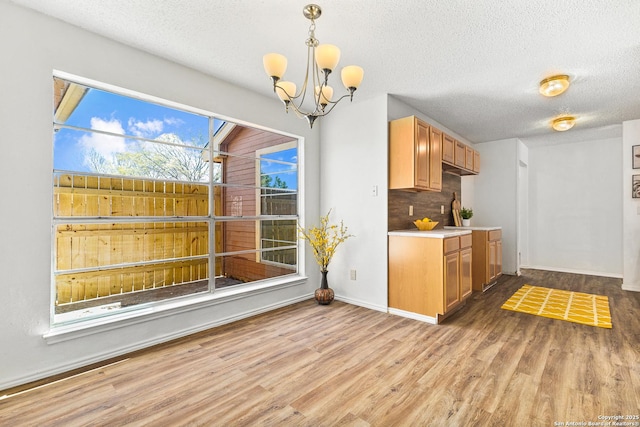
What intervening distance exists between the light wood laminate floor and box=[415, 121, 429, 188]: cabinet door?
5.41 feet

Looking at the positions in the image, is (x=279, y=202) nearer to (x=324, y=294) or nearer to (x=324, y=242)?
(x=324, y=242)

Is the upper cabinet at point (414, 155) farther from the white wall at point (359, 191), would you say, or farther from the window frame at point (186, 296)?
the window frame at point (186, 296)

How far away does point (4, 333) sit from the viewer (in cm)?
201

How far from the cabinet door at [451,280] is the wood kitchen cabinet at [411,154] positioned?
0.91m

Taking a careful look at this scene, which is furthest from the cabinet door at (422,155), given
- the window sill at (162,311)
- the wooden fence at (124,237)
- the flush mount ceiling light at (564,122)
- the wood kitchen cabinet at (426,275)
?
the wooden fence at (124,237)

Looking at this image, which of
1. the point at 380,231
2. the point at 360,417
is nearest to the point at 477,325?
the point at 380,231

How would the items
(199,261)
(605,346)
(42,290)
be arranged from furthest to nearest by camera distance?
(199,261), (605,346), (42,290)

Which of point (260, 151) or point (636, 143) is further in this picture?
point (636, 143)

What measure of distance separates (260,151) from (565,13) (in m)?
3.29

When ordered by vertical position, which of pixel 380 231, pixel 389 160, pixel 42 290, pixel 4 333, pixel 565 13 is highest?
pixel 565 13

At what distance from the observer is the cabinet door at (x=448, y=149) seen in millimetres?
4062

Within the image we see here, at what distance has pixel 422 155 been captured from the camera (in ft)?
11.8

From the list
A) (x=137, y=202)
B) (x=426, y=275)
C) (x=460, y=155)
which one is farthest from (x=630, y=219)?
(x=137, y=202)

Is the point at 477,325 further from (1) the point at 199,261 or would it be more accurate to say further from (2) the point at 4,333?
(2) the point at 4,333
